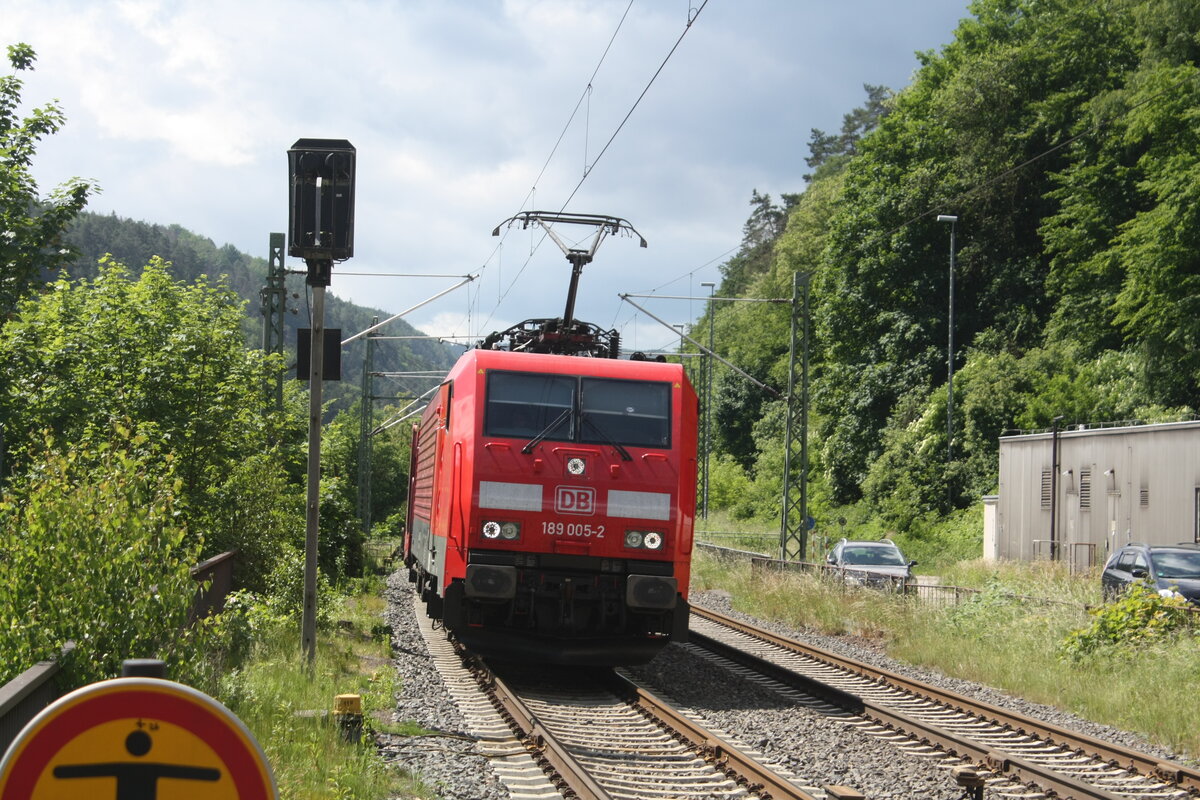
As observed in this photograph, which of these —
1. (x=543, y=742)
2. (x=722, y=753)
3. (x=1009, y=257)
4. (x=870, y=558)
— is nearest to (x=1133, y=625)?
(x=722, y=753)

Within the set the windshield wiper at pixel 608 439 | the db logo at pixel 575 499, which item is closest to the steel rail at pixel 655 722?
the db logo at pixel 575 499

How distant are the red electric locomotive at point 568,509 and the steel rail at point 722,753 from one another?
3.20 ft

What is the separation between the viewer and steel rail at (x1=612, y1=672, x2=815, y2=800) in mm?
7770

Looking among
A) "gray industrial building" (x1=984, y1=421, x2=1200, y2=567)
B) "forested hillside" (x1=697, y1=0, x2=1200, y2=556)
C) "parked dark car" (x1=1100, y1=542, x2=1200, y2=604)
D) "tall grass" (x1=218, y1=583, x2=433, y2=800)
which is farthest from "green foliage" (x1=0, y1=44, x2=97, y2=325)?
"forested hillside" (x1=697, y1=0, x2=1200, y2=556)

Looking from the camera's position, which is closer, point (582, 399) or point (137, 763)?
point (137, 763)

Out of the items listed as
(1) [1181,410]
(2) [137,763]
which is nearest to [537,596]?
(2) [137,763]

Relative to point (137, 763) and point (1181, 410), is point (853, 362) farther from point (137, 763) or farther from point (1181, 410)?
point (137, 763)

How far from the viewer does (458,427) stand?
42.4 feet

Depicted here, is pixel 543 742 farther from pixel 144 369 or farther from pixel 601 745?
pixel 144 369

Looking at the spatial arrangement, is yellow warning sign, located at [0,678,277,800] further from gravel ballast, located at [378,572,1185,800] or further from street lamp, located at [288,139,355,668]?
street lamp, located at [288,139,355,668]

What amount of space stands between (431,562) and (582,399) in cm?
303

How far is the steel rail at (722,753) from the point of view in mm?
7770

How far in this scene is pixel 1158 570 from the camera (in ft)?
56.8

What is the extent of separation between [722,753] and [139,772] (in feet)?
23.4
